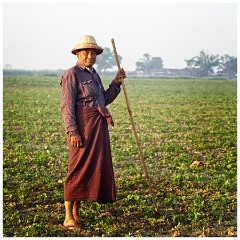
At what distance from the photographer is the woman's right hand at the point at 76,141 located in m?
4.68

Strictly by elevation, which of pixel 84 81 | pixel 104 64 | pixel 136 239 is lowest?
pixel 136 239

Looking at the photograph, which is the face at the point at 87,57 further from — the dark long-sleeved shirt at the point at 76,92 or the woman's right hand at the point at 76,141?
the woman's right hand at the point at 76,141

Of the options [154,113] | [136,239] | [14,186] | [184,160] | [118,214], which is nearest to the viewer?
[136,239]

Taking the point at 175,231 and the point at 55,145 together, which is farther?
the point at 55,145

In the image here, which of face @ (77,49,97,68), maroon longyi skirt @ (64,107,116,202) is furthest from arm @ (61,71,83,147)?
face @ (77,49,97,68)

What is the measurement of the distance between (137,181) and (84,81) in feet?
9.08

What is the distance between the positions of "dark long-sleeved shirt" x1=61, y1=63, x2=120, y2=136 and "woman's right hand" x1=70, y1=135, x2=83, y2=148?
0.15ft

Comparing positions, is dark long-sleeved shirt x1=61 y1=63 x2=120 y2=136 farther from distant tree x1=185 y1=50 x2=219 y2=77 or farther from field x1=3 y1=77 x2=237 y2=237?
distant tree x1=185 y1=50 x2=219 y2=77

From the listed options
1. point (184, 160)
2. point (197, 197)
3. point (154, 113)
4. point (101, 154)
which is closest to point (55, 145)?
point (184, 160)

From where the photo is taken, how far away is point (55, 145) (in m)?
10.4

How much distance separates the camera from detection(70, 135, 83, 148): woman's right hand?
4.68 meters

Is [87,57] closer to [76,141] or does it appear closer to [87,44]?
[87,44]

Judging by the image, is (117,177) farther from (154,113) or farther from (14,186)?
(154,113)

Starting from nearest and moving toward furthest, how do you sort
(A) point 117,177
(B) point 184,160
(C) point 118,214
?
(C) point 118,214
(A) point 117,177
(B) point 184,160
